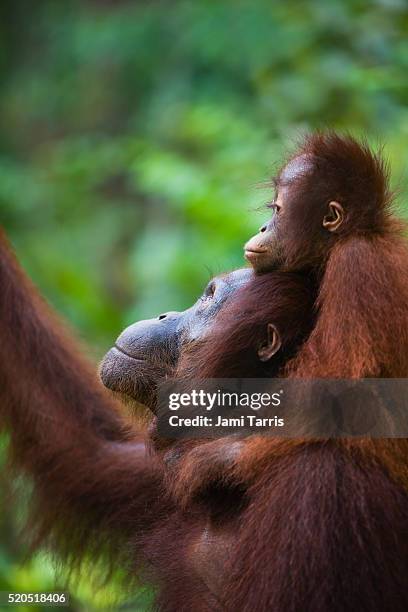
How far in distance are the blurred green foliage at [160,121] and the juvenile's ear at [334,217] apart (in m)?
0.67

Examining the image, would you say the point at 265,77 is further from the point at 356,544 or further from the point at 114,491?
the point at 356,544

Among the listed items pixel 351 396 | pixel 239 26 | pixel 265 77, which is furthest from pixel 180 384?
pixel 239 26

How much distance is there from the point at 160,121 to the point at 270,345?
6.72 meters

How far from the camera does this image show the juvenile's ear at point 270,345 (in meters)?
3.11

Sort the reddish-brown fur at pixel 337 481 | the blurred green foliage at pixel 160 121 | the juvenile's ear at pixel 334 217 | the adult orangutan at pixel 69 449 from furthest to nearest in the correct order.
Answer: the blurred green foliage at pixel 160 121 → the adult orangutan at pixel 69 449 → the juvenile's ear at pixel 334 217 → the reddish-brown fur at pixel 337 481

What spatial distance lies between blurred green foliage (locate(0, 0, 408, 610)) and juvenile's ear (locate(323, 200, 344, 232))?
671 millimetres

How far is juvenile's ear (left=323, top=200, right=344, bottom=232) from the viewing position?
10.2 feet

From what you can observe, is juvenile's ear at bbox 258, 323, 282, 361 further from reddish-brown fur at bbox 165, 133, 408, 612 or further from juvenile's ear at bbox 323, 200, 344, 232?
juvenile's ear at bbox 323, 200, 344, 232

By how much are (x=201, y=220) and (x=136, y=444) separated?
2541 mm

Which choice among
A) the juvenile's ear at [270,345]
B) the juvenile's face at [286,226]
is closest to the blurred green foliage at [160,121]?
the juvenile's face at [286,226]

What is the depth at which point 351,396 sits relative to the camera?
9.16 ft

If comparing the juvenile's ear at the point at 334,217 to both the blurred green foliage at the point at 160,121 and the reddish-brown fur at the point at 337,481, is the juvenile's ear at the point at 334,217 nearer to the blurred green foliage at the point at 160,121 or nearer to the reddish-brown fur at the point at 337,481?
the reddish-brown fur at the point at 337,481

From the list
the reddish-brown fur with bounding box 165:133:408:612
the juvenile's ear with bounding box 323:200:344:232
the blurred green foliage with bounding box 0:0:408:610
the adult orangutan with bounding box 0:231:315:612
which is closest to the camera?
the reddish-brown fur with bounding box 165:133:408:612

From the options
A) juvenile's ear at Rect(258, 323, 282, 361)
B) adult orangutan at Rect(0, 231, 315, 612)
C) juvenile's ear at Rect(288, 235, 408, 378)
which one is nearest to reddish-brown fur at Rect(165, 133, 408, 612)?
juvenile's ear at Rect(288, 235, 408, 378)
